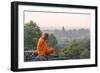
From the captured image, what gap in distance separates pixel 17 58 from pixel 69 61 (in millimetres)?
→ 354

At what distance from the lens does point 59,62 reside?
1644 millimetres

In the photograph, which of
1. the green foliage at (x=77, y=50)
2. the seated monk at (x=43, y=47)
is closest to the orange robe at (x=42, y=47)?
the seated monk at (x=43, y=47)

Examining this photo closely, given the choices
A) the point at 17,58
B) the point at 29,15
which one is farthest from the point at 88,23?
the point at 17,58

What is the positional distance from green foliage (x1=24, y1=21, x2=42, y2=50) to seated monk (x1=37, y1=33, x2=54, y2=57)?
0.03 meters

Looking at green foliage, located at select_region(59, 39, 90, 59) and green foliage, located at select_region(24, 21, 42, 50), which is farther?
green foliage, located at select_region(59, 39, 90, 59)

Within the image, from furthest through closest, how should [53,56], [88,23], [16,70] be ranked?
[88,23] < [53,56] < [16,70]

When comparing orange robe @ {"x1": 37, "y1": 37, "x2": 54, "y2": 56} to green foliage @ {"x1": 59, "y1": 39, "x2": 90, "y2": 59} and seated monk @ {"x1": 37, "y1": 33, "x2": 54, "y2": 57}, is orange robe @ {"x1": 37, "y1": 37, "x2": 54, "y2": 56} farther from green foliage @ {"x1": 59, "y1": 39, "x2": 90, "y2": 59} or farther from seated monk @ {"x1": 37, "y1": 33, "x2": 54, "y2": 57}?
green foliage @ {"x1": 59, "y1": 39, "x2": 90, "y2": 59}

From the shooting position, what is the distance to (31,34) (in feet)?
5.17

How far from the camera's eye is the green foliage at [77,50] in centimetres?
167

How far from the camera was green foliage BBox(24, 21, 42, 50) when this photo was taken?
1562 mm

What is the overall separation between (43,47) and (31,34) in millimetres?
111

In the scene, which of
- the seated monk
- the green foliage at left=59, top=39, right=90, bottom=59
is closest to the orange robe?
the seated monk

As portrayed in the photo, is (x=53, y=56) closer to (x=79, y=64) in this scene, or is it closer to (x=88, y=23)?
(x=79, y=64)

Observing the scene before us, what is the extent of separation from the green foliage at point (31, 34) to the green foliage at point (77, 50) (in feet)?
0.64
